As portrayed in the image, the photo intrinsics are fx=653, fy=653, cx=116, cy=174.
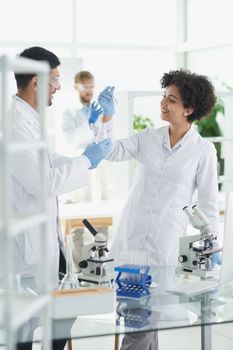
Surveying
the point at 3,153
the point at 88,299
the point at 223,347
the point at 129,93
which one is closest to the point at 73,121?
the point at 129,93

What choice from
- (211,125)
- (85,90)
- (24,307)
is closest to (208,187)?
(24,307)

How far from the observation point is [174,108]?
321cm

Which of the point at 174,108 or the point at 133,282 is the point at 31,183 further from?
the point at 174,108

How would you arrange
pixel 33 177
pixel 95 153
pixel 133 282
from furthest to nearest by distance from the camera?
pixel 95 153
pixel 33 177
pixel 133 282

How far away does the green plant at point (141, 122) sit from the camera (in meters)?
7.45

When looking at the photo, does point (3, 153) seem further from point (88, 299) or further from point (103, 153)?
point (103, 153)

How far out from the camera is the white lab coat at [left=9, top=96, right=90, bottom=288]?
2.57 meters

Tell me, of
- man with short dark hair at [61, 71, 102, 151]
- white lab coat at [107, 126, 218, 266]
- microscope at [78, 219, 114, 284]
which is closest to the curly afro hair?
white lab coat at [107, 126, 218, 266]

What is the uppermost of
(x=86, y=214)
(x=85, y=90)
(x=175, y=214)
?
(x=85, y=90)

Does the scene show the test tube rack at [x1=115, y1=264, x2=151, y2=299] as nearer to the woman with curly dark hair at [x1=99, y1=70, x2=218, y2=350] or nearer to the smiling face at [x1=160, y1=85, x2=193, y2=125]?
the woman with curly dark hair at [x1=99, y1=70, x2=218, y2=350]

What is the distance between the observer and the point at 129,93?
483 centimetres

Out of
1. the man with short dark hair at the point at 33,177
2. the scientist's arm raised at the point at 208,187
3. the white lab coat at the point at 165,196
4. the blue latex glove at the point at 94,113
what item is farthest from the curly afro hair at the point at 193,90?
the man with short dark hair at the point at 33,177

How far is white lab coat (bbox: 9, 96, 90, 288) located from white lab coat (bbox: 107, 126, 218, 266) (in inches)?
20.2

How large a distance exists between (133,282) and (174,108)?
1.08m
